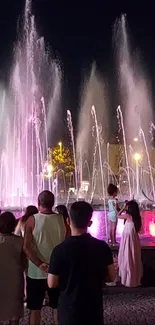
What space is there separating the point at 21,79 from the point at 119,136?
33.6 m

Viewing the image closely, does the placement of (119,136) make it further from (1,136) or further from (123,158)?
(1,136)

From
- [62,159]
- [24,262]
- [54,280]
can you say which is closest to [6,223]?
[24,262]

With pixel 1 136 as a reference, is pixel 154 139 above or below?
above

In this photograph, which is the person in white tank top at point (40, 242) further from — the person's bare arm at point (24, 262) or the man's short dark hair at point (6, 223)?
the man's short dark hair at point (6, 223)

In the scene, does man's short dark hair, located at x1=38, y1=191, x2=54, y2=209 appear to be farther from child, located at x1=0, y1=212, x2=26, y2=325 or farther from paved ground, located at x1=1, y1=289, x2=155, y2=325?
paved ground, located at x1=1, y1=289, x2=155, y2=325

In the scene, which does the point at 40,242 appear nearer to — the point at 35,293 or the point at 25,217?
the point at 35,293

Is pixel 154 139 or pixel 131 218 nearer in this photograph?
pixel 131 218

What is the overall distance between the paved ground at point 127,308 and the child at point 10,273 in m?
1.31

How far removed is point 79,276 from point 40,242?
4.87 ft

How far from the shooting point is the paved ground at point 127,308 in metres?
5.35

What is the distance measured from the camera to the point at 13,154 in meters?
27.9

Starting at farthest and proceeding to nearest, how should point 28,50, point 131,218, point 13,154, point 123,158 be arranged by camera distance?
point 123,158 < point 13,154 < point 28,50 < point 131,218

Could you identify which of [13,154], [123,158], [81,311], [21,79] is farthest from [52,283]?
[123,158]

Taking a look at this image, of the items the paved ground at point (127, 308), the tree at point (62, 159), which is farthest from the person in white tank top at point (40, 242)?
the tree at point (62, 159)
